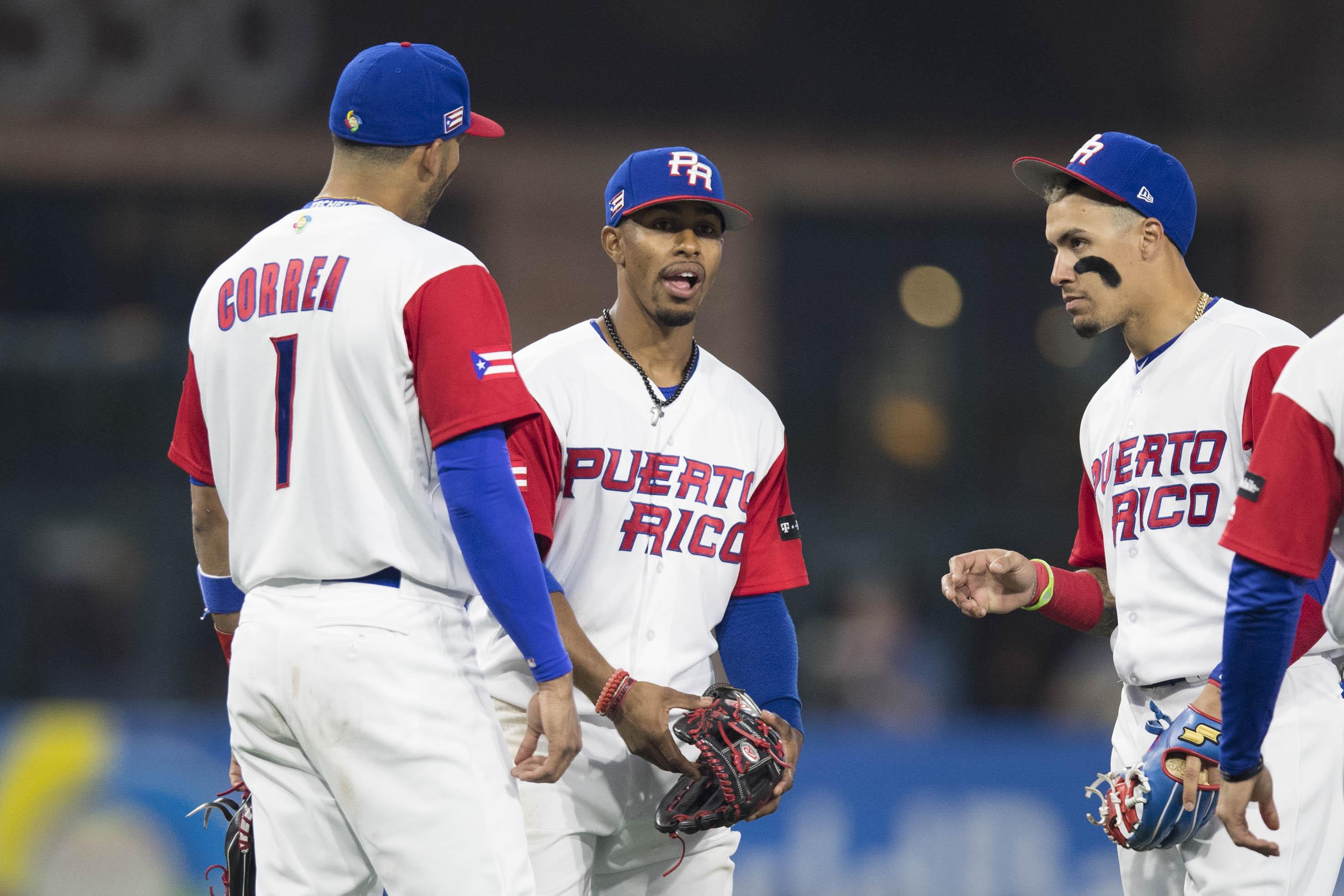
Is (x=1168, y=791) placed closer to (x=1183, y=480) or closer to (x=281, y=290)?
(x=1183, y=480)

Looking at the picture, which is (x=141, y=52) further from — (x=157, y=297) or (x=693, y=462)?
(x=693, y=462)

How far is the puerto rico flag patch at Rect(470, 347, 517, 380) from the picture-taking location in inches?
109

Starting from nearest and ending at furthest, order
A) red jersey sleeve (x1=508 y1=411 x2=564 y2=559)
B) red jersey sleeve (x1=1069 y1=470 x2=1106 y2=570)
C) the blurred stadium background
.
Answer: red jersey sleeve (x1=508 y1=411 x2=564 y2=559), red jersey sleeve (x1=1069 y1=470 x2=1106 y2=570), the blurred stadium background

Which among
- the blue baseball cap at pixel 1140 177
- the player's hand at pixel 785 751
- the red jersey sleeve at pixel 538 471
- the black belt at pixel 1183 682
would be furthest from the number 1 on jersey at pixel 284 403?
the black belt at pixel 1183 682

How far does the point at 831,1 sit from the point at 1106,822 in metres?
8.95

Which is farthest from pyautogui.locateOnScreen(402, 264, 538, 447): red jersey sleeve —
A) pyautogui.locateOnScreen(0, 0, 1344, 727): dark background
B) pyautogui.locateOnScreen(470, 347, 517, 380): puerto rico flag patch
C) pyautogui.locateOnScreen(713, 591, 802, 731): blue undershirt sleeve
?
pyautogui.locateOnScreen(0, 0, 1344, 727): dark background

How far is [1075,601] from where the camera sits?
380 centimetres

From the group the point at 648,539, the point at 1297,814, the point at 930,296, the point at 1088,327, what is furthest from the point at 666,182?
the point at 930,296

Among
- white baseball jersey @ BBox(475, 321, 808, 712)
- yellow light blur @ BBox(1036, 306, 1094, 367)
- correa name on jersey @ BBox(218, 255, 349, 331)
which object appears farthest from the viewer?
yellow light blur @ BBox(1036, 306, 1094, 367)

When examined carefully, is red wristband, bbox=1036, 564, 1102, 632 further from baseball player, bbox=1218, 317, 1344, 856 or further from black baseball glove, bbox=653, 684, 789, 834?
baseball player, bbox=1218, 317, 1344, 856

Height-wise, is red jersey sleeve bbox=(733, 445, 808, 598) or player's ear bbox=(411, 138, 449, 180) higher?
player's ear bbox=(411, 138, 449, 180)

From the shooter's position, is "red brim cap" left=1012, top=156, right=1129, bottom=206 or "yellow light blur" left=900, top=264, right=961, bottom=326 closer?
"red brim cap" left=1012, top=156, right=1129, bottom=206

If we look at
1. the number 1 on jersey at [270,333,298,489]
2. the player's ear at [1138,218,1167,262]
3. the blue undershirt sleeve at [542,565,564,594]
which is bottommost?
the blue undershirt sleeve at [542,565,564,594]

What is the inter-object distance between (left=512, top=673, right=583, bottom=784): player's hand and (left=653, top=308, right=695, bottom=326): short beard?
1148mm
